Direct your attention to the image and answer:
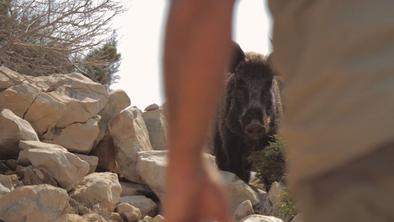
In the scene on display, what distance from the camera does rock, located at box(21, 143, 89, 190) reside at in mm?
8414

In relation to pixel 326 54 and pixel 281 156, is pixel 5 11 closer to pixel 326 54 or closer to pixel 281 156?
pixel 281 156

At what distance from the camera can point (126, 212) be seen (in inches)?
326

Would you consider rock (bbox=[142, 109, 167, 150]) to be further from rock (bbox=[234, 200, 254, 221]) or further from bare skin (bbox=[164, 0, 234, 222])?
bare skin (bbox=[164, 0, 234, 222])

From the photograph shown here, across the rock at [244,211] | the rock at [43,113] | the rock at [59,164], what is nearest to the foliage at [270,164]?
the rock at [244,211]

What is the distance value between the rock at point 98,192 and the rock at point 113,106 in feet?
7.80

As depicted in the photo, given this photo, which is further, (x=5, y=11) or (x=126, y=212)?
(x=5, y=11)

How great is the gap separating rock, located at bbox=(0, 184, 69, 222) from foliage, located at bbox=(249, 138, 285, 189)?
2573 millimetres

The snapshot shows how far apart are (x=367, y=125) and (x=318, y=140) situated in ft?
0.32

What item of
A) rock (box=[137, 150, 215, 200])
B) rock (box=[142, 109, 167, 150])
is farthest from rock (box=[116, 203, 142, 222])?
rock (box=[142, 109, 167, 150])

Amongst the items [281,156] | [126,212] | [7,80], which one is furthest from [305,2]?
[7,80]

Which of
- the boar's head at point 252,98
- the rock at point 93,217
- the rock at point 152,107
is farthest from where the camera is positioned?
the rock at point 152,107

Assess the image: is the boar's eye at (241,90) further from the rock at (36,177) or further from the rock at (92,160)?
the rock at (36,177)

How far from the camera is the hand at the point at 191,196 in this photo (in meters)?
1.43

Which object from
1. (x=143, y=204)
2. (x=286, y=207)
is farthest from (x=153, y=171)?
(x=286, y=207)
